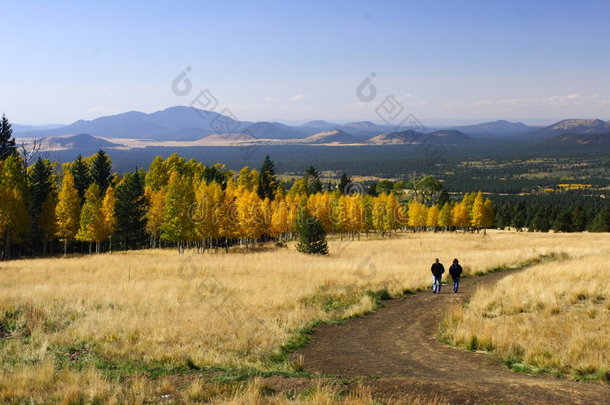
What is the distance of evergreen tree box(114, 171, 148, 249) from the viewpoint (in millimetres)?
59156

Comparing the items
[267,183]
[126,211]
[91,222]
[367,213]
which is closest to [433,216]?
[367,213]

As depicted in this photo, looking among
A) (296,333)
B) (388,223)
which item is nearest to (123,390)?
(296,333)

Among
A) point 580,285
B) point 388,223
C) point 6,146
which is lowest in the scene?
point 388,223

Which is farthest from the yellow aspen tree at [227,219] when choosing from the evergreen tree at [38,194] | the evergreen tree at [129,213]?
the evergreen tree at [38,194]

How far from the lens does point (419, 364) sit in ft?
39.5

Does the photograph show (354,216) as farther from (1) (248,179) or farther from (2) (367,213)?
(1) (248,179)

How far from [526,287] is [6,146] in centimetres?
7192

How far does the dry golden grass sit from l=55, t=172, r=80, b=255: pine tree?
171 feet

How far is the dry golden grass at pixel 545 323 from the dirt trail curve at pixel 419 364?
655mm

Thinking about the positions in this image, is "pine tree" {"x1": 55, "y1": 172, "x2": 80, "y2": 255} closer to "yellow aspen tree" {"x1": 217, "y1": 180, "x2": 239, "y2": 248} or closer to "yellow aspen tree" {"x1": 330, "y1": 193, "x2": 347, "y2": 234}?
"yellow aspen tree" {"x1": 217, "y1": 180, "x2": 239, "y2": 248}

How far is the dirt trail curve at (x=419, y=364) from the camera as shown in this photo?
8.88 meters

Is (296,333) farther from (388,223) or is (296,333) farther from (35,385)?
(388,223)

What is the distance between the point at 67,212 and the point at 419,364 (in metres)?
55.0

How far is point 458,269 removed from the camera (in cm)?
2225
